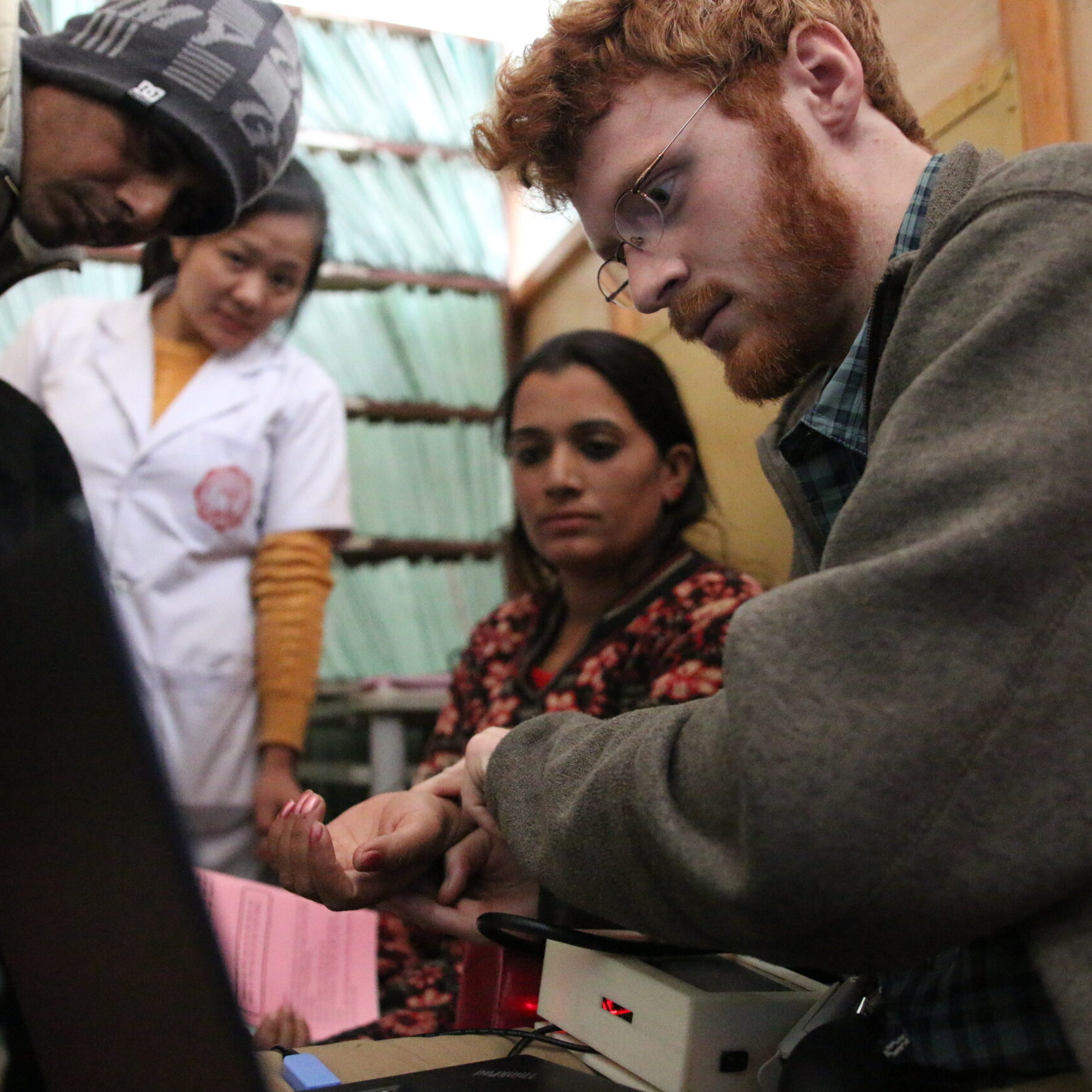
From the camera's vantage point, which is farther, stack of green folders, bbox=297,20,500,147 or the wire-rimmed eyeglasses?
stack of green folders, bbox=297,20,500,147

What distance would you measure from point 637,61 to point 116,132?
1.86 ft

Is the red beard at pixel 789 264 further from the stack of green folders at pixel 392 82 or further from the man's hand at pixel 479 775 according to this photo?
the stack of green folders at pixel 392 82

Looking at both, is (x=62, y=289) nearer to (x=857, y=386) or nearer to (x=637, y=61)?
(x=637, y=61)

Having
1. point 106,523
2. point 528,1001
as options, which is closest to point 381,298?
point 106,523

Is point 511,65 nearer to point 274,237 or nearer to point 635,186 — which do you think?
point 635,186

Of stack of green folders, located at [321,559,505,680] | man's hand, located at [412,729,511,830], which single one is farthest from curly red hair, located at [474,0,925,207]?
stack of green folders, located at [321,559,505,680]

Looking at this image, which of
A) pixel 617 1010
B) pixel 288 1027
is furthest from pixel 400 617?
pixel 617 1010

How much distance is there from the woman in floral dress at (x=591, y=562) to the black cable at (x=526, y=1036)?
606 millimetres

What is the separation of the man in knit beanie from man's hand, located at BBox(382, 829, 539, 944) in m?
0.53

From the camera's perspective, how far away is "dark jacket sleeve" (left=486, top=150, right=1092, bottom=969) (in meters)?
0.44

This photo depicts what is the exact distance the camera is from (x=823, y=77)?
32.5 inches

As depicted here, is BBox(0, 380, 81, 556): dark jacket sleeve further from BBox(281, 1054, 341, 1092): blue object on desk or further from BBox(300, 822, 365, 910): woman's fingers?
BBox(281, 1054, 341, 1092): blue object on desk

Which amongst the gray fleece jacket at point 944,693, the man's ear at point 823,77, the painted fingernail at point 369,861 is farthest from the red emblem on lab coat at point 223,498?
the gray fleece jacket at point 944,693

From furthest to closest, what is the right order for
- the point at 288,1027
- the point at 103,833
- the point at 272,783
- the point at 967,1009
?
the point at 272,783, the point at 288,1027, the point at 967,1009, the point at 103,833
